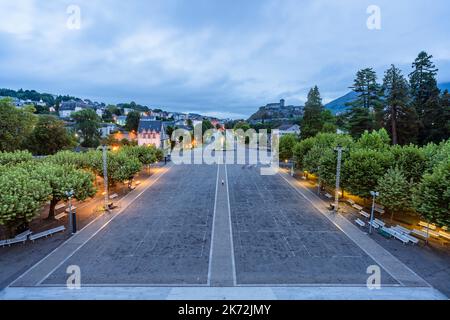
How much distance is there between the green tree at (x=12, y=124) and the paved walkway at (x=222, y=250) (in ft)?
116

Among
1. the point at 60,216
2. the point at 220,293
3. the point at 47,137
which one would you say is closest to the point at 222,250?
the point at 220,293

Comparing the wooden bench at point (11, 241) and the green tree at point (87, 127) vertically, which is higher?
the green tree at point (87, 127)

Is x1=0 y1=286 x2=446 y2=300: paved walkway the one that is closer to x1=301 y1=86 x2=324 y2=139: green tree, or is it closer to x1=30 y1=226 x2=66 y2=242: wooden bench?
x1=30 y1=226 x2=66 y2=242: wooden bench

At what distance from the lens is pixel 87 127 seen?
66.9m

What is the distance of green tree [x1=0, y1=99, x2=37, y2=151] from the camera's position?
38.0 m

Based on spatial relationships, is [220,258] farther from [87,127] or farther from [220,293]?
[87,127]

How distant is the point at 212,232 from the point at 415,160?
1904 centimetres

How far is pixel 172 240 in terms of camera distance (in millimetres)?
16406

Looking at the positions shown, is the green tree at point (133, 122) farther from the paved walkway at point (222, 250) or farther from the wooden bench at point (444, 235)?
the wooden bench at point (444, 235)

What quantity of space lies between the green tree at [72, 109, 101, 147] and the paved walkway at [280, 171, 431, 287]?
62.3 meters

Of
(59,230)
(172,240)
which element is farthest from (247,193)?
(59,230)

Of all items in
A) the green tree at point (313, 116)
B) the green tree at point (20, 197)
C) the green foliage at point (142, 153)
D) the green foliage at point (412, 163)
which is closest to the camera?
the green tree at point (20, 197)

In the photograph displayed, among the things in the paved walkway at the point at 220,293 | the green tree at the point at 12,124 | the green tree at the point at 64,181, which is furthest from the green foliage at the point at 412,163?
the green tree at the point at 12,124

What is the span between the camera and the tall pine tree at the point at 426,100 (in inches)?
1698
